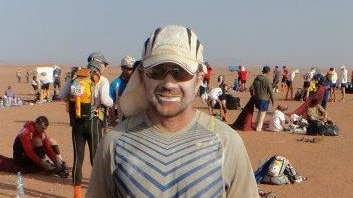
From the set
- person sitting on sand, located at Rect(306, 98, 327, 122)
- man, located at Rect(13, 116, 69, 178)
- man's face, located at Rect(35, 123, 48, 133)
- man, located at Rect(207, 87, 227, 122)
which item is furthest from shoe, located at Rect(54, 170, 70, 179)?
man, located at Rect(207, 87, 227, 122)

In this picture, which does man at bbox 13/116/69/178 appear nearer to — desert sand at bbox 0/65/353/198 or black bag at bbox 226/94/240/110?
desert sand at bbox 0/65/353/198

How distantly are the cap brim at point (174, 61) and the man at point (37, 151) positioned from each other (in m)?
6.90

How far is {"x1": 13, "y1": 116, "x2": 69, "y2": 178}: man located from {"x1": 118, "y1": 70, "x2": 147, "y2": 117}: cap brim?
261 inches

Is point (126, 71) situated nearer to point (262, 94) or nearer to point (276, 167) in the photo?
point (276, 167)

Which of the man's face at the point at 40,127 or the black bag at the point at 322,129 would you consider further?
the black bag at the point at 322,129

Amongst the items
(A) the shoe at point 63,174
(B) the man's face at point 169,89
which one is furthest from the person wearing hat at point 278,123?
(B) the man's face at point 169,89

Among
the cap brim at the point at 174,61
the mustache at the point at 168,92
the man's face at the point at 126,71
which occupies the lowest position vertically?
the man's face at the point at 126,71

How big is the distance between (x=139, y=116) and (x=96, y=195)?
366 millimetres

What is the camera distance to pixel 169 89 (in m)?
2.11

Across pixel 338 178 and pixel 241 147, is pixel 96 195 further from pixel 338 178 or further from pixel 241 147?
pixel 338 178

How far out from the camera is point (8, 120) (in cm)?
1667

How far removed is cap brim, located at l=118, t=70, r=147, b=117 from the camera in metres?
2.29

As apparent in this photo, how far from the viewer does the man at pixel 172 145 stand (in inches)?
79.5

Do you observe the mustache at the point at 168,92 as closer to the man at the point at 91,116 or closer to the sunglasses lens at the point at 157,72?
the sunglasses lens at the point at 157,72
